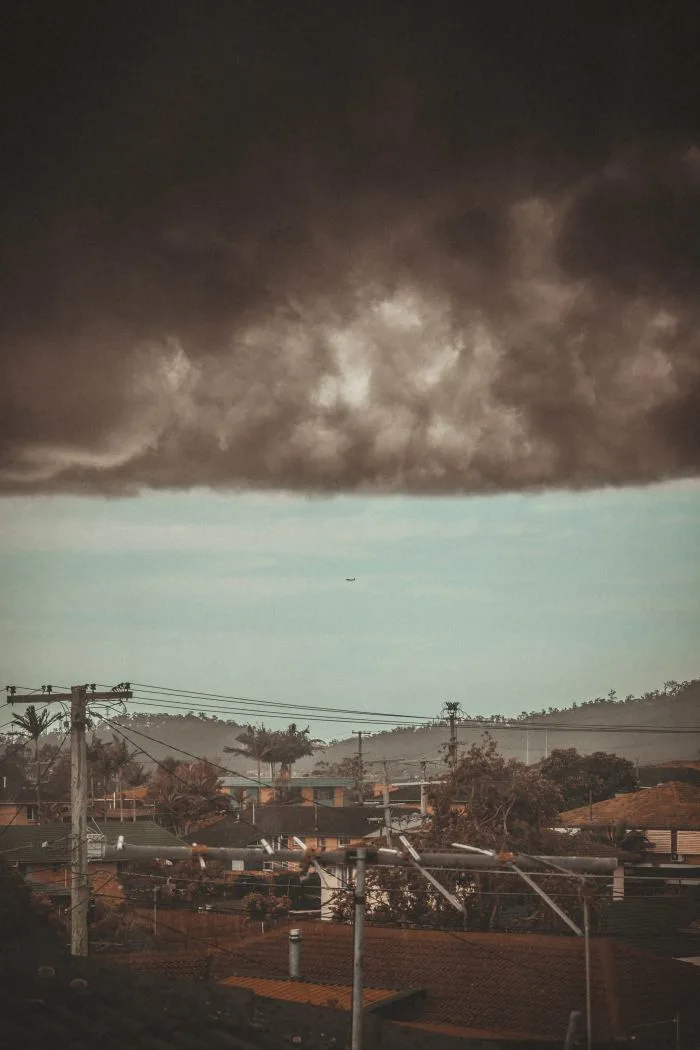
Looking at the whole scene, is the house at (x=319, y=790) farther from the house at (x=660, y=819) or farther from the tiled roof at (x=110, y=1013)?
the tiled roof at (x=110, y=1013)

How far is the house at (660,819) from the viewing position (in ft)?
125

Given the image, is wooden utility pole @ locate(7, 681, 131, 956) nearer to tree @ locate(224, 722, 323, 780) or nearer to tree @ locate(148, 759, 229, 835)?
tree @ locate(148, 759, 229, 835)

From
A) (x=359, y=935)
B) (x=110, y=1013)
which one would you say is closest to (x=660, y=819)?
(x=359, y=935)

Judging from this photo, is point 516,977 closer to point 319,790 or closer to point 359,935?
point 359,935

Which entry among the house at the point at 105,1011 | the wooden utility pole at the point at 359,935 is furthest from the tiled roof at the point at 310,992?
the house at the point at 105,1011

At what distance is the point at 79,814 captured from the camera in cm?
1561

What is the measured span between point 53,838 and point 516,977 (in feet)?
74.9

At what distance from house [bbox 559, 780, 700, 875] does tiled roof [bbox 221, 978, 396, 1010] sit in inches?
781

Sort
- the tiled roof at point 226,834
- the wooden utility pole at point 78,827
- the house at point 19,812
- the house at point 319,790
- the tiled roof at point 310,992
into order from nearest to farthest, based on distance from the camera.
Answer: the wooden utility pole at point 78,827 → the tiled roof at point 310,992 → the tiled roof at point 226,834 → the house at point 19,812 → the house at point 319,790

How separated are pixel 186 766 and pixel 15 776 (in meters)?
19.2

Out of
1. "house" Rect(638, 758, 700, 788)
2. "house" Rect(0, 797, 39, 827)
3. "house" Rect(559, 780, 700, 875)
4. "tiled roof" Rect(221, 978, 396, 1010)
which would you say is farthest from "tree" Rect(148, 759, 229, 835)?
"tiled roof" Rect(221, 978, 396, 1010)

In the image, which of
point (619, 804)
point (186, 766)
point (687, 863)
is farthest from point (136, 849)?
point (186, 766)

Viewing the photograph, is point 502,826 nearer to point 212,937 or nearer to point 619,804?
point 212,937

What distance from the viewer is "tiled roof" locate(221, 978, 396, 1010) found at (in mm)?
16844
